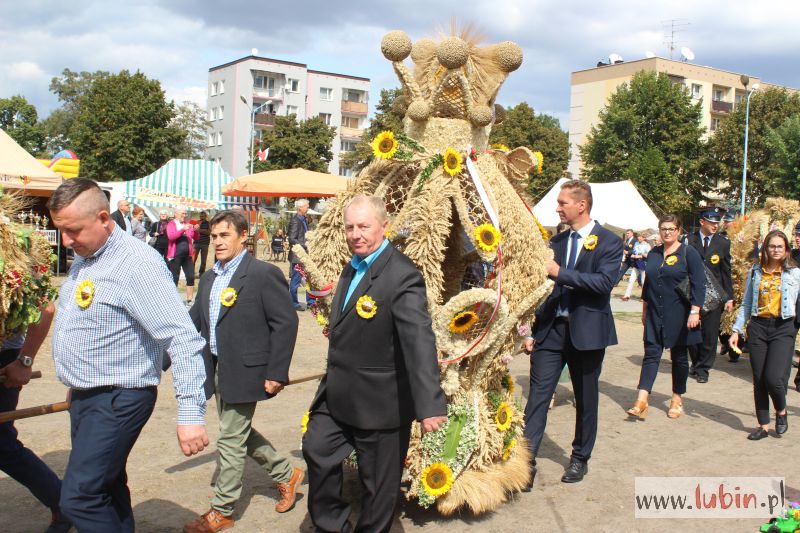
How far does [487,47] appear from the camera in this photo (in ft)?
17.1

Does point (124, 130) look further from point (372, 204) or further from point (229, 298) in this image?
point (372, 204)

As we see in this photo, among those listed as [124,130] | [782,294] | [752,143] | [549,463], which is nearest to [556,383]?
[549,463]

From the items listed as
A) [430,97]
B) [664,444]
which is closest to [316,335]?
[664,444]

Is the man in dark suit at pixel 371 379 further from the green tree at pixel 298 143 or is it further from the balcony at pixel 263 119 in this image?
the balcony at pixel 263 119

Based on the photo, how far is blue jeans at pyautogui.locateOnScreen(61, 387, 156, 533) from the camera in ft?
10.5

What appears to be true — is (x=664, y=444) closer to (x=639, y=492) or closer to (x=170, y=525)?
(x=639, y=492)

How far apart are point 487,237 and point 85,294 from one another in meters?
2.36

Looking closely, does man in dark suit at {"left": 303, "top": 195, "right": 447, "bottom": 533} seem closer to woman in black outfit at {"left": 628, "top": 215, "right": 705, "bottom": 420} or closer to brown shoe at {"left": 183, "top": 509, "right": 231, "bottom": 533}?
brown shoe at {"left": 183, "top": 509, "right": 231, "bottom": 533}

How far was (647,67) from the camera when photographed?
60906mm

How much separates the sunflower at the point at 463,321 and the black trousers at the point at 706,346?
5662 millimetres

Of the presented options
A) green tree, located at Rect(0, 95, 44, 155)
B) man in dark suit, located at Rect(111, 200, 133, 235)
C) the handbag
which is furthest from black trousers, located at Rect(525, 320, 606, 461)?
green tree, located at Rect(0, 95, 44, 155)

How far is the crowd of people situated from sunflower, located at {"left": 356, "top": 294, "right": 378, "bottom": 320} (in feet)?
0.09

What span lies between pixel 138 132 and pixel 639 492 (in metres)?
45.0

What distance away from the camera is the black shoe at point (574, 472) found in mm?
5359
